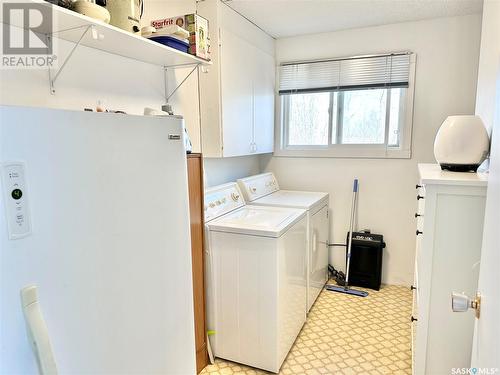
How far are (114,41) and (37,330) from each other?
4.18 feet

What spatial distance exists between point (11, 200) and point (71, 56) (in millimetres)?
1048

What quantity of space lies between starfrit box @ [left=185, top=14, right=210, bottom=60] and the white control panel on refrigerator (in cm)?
137

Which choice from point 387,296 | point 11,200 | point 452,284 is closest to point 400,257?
point 387,296

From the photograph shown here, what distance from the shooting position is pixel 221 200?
2.43m

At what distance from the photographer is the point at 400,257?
323 cm

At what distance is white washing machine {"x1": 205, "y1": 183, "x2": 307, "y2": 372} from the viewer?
2.03 m

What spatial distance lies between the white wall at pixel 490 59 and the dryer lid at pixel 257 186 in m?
1.67

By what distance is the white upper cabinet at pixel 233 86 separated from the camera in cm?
237

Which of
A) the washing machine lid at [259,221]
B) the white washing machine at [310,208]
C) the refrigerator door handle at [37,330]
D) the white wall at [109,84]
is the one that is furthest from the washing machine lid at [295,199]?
the refrigerator door handle at [37,330]

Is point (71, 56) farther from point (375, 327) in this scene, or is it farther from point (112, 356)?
point (375, 327)

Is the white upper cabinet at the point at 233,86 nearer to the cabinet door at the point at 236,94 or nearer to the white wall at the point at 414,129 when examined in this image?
the cabinet door at the point at 236,94

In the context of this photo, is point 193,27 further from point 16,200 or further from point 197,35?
point 16,200

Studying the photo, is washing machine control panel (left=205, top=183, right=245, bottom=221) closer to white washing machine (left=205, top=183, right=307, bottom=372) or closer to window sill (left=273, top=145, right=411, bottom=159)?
white washing machine (left=205, top=183, right=307, bottom=372)

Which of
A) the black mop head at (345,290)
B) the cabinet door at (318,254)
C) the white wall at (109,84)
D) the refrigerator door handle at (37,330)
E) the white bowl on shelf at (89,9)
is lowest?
the black mop head at (345,290)
